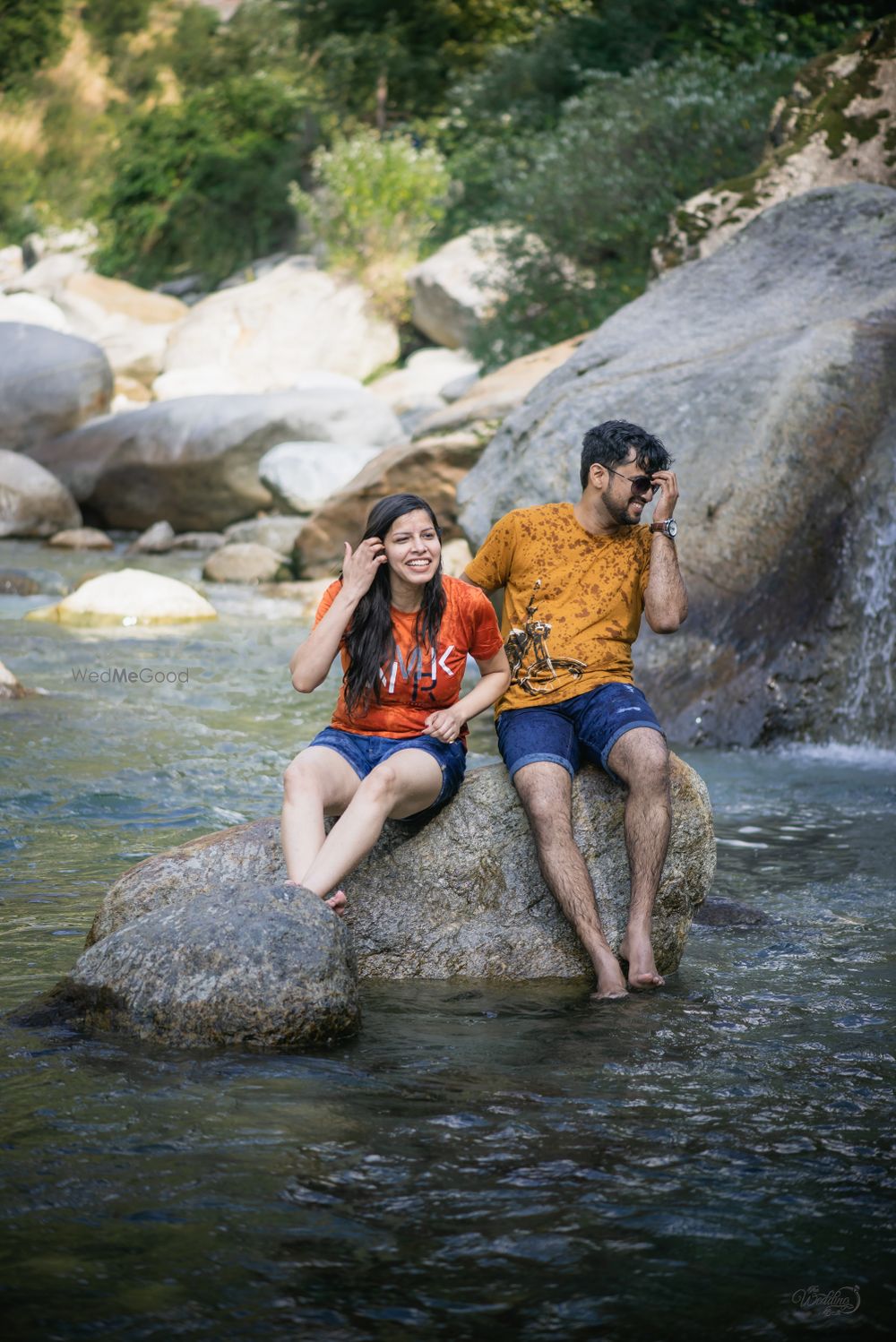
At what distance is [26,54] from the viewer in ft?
141

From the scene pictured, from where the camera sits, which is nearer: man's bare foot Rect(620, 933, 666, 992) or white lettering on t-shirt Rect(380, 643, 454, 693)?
man's bare foot Rect(620, 933, 666, 992)

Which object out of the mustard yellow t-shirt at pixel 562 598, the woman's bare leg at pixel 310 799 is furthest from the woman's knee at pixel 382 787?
the mustard yellow t-shirt at pixel 562 598

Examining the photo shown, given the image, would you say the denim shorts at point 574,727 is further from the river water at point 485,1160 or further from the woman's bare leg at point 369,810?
the river water at point 485,1160

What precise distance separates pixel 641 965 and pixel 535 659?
116 centimetres

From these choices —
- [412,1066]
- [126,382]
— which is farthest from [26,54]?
[412,1066]

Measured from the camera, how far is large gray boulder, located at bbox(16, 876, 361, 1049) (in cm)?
391

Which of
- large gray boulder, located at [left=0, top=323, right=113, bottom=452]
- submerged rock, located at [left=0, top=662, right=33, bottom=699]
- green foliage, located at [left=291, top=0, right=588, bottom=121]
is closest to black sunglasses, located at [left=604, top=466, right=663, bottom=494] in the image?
submerged rock, located at [left=0, top=662, right=33, bottom=699]

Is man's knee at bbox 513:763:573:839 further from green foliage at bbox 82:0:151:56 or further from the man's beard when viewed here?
green foliage at bbox 82:0:151:56

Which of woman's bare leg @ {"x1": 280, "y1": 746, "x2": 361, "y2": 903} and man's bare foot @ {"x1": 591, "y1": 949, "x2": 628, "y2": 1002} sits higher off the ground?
woman's bare leg @ {"x1": 280, "y1": 746, "x2": 361, "y2": 903}

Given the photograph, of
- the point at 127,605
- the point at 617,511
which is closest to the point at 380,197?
the point at 127,605

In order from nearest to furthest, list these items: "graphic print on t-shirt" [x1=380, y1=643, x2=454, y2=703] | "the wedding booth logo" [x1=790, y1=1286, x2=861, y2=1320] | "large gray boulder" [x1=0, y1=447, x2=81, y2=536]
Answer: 1. "the wedding booth logo" [x1=790, y1=1286, x2=861, y2=1320]
2. "graphic print on t-shirt" [x1=380, y1=643, x2=454, y2=703]
3. "large gray boulder" [x1=0, y1=447, x2=81, y2=536]

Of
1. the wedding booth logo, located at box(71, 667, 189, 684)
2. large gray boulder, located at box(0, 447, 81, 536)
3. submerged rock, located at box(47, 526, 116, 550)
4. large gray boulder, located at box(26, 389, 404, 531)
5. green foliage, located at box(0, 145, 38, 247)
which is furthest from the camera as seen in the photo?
green foliage, located at box(0, 145, 38, 247)

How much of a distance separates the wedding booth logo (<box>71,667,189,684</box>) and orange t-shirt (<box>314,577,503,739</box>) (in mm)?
5766

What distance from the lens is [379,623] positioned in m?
4.82
